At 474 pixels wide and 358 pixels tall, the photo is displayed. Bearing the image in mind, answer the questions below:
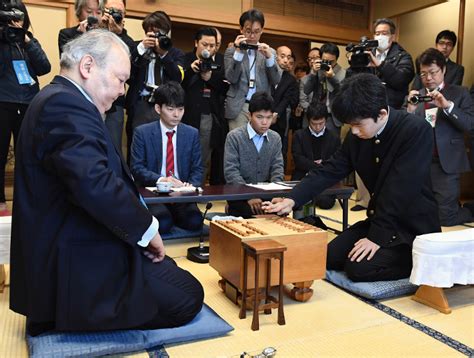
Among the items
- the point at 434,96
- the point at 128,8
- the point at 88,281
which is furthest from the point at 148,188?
the point at 128,8

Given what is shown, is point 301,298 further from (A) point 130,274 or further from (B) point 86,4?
(B) point 86,4

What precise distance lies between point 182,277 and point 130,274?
263 millimetres

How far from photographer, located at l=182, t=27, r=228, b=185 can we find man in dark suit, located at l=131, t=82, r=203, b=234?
0.78m

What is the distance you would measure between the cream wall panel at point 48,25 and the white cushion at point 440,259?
3.96 m

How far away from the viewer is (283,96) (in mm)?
4875

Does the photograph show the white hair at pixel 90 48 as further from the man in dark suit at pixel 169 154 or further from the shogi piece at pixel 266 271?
the man in dark suit at pixel 169 154

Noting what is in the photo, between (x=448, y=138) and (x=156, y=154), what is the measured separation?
2.41 metres

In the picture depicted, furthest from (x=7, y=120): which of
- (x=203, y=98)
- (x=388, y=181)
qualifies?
(x=388, y=181)

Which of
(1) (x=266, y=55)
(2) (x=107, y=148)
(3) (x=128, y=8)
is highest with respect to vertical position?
(3) (x=128, y=8)

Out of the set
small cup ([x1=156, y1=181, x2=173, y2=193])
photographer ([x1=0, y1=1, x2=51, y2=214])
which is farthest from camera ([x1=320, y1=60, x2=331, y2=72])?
photographer ([x1=0, y1=1, x2=51, y2=214])

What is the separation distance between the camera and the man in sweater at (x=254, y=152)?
350 cm

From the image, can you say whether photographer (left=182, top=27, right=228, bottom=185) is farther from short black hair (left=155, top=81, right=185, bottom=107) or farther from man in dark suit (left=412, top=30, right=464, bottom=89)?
man in dark suit (left=412, top=30, right=464, bottom=89)

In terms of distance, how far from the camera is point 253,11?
4098 millimetres

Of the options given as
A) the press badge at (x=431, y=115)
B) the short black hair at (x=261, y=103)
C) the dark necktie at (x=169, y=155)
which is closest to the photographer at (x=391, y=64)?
the press badge at (x=431, y=115)
